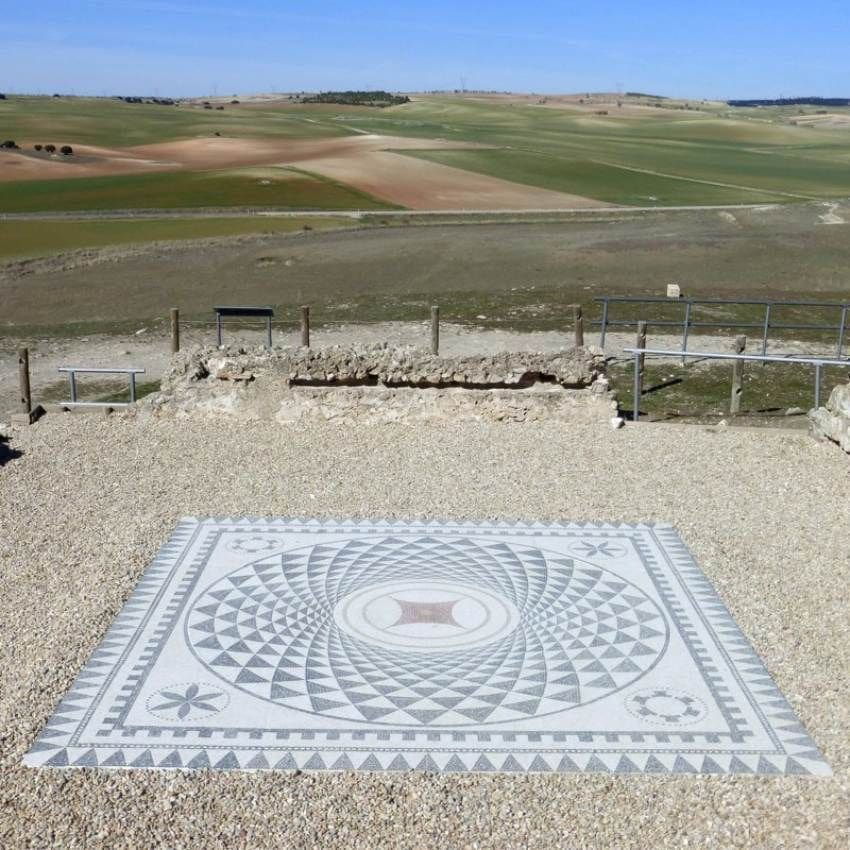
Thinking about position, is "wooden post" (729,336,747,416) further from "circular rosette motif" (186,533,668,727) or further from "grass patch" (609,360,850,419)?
"circular rosette motif" (186,533,668,727)

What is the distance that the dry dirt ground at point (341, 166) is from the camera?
48781 mm

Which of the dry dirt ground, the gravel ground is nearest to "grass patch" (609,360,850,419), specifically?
the gravel ground

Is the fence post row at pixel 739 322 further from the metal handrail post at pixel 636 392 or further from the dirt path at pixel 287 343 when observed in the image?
the metal handrail post at pixel 636 392

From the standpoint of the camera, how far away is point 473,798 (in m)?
6.02

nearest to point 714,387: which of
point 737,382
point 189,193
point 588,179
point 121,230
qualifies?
point 737,382

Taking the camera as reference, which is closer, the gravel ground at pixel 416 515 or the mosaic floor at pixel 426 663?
the gravel ground at pixel 416 515

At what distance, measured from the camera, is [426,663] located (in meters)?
7.50

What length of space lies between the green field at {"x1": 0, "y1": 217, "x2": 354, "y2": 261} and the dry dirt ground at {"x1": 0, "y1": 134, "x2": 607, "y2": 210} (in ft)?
28.3

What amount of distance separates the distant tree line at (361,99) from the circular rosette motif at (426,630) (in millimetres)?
127207

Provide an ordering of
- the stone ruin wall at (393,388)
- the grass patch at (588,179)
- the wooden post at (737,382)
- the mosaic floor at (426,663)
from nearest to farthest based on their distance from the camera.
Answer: the mosaic floor at (426,663), the stone ruin wall at (393,388), the wooden post at (737,382), the grass patch at (588,179)

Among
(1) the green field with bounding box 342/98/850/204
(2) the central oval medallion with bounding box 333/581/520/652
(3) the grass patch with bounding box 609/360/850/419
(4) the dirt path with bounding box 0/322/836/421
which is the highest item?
(1) the green field with bounding box 342/98/850/204

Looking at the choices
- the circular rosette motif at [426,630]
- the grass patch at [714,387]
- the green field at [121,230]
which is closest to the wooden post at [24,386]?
the circular rosette motif at [426,630]

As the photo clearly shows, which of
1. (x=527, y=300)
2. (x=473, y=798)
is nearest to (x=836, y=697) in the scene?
(x=473, y=798)

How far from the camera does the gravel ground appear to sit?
5.81 meters
